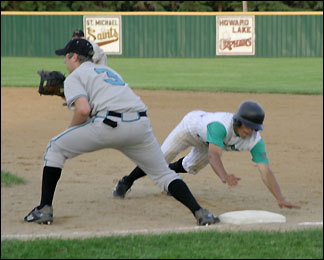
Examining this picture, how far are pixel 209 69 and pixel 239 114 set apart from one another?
17761 millimetres

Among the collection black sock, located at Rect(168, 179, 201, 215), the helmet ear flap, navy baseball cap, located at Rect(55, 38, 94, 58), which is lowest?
black sock, located at Rect(168, 179, 201, 215)

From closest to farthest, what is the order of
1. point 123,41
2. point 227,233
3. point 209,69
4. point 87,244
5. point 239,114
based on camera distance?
point 87,244 < point 227,233 < point 239,114 < point 209,69 < point 123,41

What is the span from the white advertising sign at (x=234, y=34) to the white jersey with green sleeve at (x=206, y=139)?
21.0m

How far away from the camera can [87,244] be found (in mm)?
4406

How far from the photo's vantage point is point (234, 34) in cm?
2686

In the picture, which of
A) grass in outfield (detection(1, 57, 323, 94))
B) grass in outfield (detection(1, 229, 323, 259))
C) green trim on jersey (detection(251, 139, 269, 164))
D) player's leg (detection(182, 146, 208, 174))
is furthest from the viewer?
grass in outfield (detection(1, 57, 323, 94))

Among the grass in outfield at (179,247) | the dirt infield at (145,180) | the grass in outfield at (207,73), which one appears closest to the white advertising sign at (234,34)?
the grass in outfield at (207,73)

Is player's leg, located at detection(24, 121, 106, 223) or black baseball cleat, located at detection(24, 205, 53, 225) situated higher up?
player's leg, located at detection(24, 121, 106, 223)

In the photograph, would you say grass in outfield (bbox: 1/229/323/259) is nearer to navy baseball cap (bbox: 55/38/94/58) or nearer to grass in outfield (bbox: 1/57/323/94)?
navy baseball cap (bbox: 55/38/94/58)

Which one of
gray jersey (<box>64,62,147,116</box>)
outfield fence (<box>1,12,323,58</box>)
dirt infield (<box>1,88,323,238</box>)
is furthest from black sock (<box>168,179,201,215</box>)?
outfield fence (<box>1,12,323,58</box>)

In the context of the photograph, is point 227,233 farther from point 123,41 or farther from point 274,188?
point 123,41

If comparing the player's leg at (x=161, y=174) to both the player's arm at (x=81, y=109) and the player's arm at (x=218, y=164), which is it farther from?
the player's arm at (x=81, y=109)

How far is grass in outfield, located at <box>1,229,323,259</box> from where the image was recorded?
4.18 meters

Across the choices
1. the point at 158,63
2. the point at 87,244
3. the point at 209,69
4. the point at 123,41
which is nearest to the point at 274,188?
the point at 87,244
